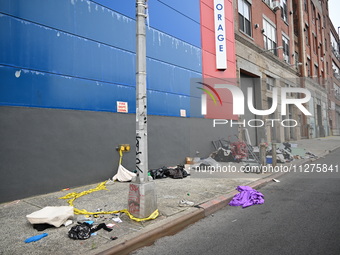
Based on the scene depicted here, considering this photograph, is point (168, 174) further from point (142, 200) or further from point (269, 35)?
point (269, 35)

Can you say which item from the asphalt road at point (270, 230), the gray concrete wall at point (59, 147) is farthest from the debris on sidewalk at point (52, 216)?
the gray concrete wall at point (59, 147)

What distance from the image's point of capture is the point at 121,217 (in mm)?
4562

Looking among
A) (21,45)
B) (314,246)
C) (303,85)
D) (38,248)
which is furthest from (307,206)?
(303,85)

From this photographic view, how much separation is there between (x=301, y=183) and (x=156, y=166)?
16.7 ft

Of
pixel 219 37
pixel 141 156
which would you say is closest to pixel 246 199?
pixel 141 156

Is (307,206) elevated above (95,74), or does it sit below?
below

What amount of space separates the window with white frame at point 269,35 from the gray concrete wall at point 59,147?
1451cm

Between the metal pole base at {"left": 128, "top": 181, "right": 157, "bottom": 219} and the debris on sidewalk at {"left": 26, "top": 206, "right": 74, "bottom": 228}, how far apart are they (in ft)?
3.69


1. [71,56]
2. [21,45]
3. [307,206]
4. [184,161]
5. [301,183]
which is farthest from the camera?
[184,161]

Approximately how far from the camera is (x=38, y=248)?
3.44m

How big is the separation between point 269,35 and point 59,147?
19.5 meters

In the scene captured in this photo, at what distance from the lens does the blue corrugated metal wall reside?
235 inches

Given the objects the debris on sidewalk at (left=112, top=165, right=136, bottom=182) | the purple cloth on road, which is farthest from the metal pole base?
the debris on sidewalk at (left=112, top=165, right=136, bottom=182)

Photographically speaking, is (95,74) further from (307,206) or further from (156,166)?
(307,206)
